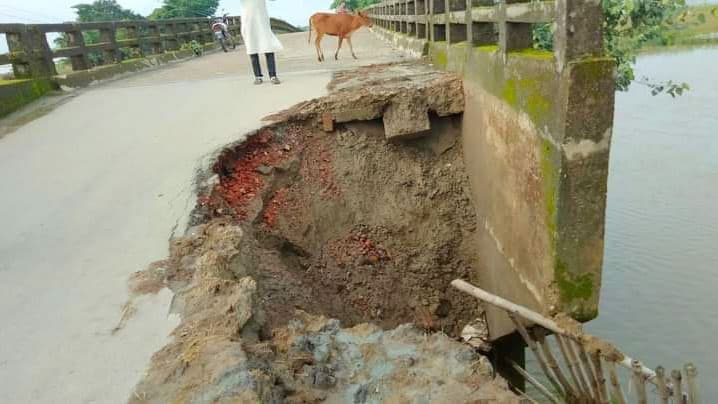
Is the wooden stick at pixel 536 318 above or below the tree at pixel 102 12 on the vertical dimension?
below

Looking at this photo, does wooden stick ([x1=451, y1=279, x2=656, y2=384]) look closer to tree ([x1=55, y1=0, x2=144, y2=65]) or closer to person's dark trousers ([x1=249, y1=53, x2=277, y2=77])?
person's dark trousers ([x1=249, y1=53, x2=277, y2=77])

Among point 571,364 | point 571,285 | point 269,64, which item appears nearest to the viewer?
point 571,285

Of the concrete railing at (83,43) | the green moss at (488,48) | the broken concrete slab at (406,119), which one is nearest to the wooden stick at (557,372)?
the green moss at (488,48)

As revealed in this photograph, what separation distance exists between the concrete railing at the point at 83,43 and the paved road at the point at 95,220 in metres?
1.52

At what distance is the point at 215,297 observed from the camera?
2941 millimetres

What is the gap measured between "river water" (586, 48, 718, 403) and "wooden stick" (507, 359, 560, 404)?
2.59 meters

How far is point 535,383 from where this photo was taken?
4520mm

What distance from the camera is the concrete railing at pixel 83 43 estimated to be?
8.98 metres

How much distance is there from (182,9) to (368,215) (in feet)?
104

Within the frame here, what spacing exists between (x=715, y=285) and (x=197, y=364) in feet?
26.5

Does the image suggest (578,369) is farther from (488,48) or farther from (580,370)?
(488,48)

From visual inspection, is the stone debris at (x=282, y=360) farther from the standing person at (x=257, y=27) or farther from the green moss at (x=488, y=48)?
the standing person at (x=257, y=27)

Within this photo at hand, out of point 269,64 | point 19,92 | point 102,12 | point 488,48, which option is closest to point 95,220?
point 488,48

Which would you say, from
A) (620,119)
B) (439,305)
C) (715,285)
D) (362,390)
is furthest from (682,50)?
(362,390)
